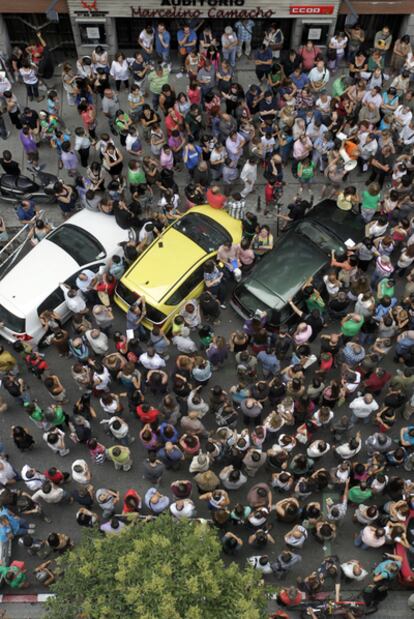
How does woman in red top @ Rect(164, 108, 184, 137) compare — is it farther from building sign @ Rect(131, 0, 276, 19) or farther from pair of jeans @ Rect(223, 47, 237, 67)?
building sign @ Rect(131, 0, 276, 19)

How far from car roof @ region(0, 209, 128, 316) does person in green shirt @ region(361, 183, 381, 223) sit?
5549 mm

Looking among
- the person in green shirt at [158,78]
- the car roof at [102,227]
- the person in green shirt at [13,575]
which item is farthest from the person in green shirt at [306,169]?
the person in green shirt at [13,575]

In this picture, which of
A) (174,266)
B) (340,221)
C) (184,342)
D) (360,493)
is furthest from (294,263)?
(360,493)

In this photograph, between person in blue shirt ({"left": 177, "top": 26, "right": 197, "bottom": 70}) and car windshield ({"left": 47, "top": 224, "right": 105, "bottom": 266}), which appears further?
person in blue shirt ({"left": 177, "top": 26, "right": 197, "bottom": 70})

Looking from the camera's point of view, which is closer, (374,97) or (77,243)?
(77,243)

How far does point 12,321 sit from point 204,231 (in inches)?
185

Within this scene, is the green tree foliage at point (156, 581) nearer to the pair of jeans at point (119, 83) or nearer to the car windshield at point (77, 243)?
the car windshield at point (77, 243)

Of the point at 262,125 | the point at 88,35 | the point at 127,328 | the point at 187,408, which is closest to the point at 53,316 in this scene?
the point at 127,328

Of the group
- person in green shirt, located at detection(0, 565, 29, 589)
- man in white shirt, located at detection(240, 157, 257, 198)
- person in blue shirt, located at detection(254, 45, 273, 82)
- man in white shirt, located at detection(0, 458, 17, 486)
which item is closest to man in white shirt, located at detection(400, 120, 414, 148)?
man in white shirt, located at detection(240, 157, 257, 198)

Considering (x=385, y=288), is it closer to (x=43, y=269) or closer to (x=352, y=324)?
(x=352, y=324)

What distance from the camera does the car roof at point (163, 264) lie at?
14656 mm

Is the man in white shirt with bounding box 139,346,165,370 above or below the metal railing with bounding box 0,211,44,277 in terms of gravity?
below

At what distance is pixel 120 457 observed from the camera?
13031 millimetres

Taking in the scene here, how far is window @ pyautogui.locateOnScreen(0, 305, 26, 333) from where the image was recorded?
14344 mm
